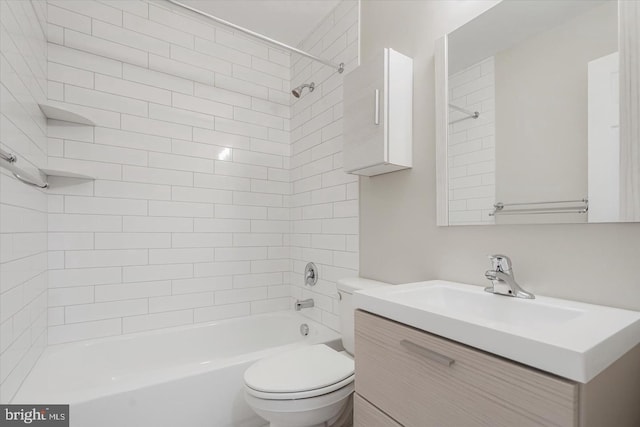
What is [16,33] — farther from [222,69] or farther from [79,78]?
[222,69]

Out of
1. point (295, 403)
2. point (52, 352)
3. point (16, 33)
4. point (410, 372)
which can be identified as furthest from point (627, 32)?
point (52, 352)

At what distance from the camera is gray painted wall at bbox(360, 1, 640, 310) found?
3.02 ft

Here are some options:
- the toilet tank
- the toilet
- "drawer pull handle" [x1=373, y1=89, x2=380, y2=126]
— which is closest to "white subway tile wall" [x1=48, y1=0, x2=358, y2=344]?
the toilet tank

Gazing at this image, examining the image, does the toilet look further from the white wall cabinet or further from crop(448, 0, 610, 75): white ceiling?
crop(448, 0, 610, 75): white ceiling

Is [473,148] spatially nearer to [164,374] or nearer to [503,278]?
[503,278]

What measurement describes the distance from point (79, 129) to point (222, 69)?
103 centimetres

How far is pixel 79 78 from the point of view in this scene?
1889 mm

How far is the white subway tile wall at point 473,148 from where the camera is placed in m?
1.21

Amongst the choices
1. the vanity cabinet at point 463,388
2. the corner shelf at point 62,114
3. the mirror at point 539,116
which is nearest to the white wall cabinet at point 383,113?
the mirror at point 539,116

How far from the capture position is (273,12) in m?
2.16

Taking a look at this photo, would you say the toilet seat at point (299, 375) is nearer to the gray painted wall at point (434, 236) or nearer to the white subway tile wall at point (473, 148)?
the gray painted wall at point (434, 236)

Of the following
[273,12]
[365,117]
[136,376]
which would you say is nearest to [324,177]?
[365,117]

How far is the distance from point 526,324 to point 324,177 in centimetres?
148

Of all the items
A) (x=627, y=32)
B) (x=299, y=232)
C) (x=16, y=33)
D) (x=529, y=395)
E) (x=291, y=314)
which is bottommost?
(x=291, y=314)
